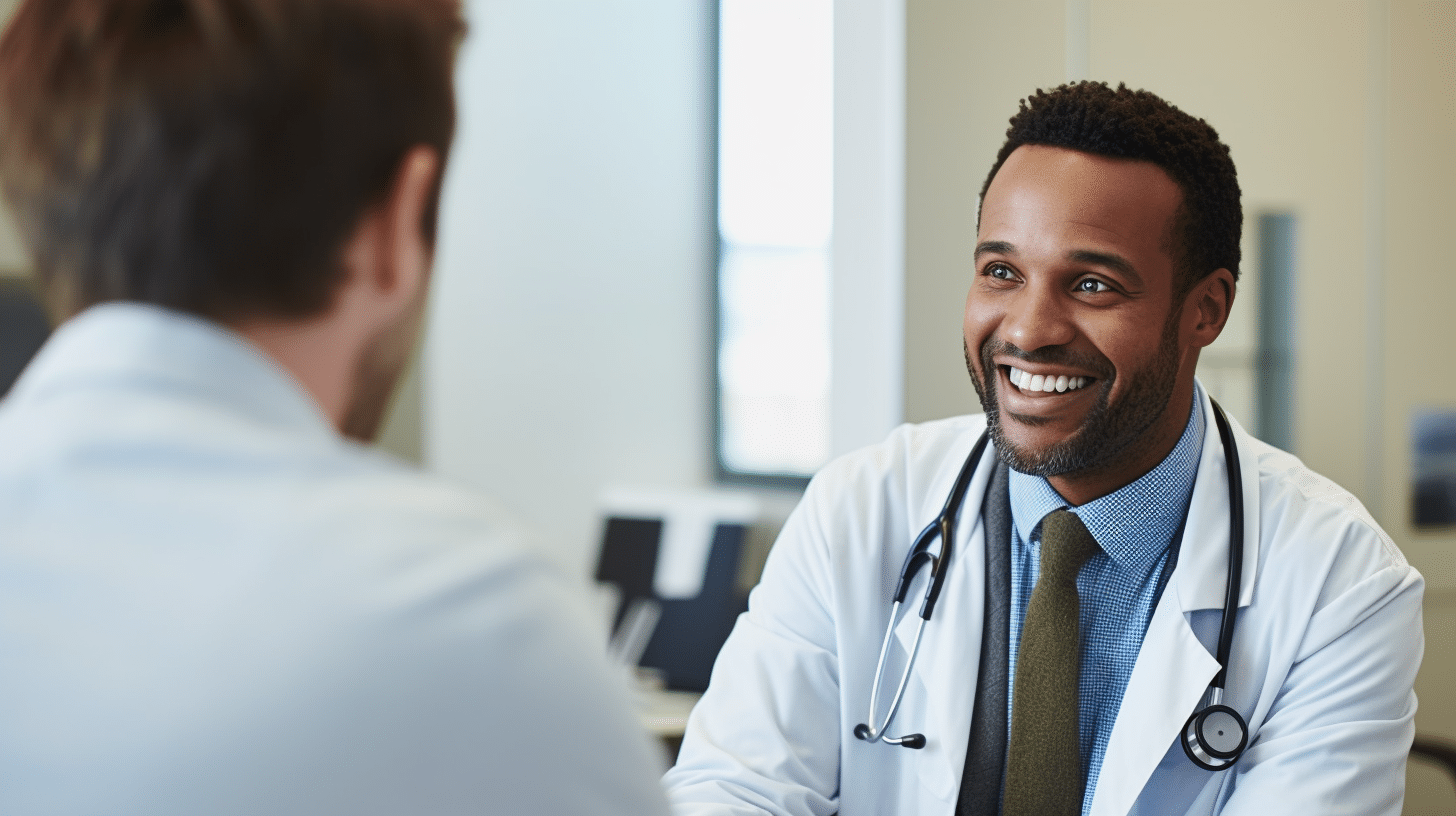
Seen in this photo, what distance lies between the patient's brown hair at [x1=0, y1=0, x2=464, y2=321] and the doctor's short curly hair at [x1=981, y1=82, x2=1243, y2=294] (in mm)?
890

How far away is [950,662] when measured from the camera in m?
1.26

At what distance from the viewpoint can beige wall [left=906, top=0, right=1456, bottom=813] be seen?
2.00 m

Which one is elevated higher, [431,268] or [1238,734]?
[431,268]

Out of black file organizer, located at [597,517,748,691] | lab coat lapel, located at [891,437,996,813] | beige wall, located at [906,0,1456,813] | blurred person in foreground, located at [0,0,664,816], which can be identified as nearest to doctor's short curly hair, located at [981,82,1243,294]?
lab coat lapel, located at [891,437,996,813]

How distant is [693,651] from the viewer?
3143mm

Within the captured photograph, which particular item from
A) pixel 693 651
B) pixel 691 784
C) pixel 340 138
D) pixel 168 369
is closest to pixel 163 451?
pixel 168 369

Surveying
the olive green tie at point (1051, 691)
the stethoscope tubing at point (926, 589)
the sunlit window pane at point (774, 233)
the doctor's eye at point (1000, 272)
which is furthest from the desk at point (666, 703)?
the doctor's eye at point (1000, 272)

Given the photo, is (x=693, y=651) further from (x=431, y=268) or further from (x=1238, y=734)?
(x=431, y=268)

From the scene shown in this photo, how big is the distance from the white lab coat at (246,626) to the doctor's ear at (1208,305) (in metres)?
1.00

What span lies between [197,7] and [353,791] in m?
0.32

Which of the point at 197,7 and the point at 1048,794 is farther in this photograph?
the point at 1048,794

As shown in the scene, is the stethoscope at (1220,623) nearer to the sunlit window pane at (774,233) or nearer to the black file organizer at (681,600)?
the black file organizer at (681,600)

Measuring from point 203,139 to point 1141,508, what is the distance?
102cm

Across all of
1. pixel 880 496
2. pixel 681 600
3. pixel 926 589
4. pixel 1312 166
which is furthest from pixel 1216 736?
pixel 681 600
